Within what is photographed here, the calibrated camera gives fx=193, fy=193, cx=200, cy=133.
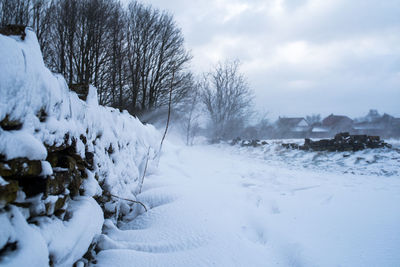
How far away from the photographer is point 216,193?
10.0ft

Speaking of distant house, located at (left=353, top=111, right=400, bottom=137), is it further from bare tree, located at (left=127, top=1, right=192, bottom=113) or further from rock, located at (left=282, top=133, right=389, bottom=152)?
bare tree, located at (left=127, top=1, right=192, bottom=113)

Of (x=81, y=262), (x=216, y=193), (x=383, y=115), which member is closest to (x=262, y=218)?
(x=216, y=193)

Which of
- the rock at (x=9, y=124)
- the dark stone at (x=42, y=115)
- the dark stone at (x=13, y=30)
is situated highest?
the dark stone at (x=13, y=30)

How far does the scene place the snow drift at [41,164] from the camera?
85 centimetres

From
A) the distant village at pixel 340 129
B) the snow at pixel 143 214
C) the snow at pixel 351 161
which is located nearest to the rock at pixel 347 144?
the snow at pixel 351 161

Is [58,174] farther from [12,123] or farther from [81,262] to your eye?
[81,262]

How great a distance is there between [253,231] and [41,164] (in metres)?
1.99

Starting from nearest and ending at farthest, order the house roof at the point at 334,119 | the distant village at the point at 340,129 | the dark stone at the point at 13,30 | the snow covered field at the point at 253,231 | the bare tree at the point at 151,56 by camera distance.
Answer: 1. the dark stone at the point at 13,30
2. the snow covered field at the point at 253,231
3. the bare tree at the point at 151,56
4. the distant village at the point at 340,129
5. the house roof at the point at 334,119

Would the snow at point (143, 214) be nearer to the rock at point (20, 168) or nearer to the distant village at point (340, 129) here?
the rock at point (20, 168)

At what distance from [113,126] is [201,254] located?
5.82 ft

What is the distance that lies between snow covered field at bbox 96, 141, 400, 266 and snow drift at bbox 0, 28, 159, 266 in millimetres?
424

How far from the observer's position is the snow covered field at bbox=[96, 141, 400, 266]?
5.13 feet

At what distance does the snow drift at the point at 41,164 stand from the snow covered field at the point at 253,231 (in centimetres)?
42

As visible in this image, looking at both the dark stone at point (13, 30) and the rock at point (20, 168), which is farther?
the dark stone at point (13, 30)
